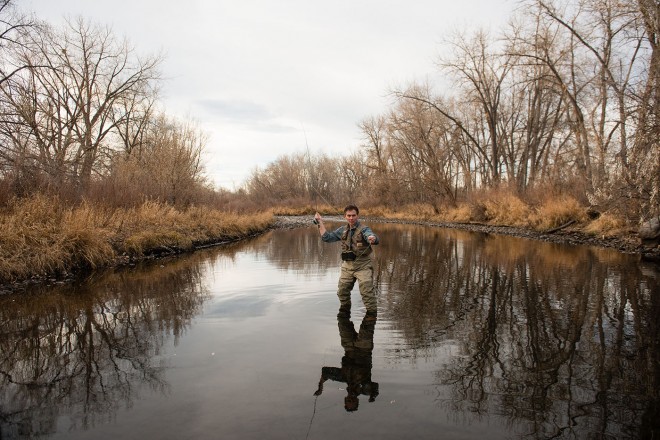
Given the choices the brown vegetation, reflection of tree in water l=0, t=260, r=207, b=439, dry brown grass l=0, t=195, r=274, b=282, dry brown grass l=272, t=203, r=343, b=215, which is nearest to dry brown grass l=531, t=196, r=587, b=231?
the brown vegetation

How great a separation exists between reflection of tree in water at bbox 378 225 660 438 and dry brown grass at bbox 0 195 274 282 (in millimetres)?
7673

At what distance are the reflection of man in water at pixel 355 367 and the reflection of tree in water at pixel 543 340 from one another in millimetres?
493

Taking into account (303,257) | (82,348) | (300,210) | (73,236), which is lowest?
(82,348)

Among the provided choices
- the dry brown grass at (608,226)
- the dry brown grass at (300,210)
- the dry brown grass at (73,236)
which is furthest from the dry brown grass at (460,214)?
the dry brown grass at (300,210)

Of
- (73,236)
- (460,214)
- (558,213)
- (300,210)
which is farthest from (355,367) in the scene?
(300,210)

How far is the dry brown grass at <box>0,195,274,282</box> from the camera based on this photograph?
9.49 m

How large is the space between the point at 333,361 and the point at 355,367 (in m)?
0.28

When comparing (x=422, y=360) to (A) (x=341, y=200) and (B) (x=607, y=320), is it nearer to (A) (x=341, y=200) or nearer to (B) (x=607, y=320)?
(B) (x=607, y=320)

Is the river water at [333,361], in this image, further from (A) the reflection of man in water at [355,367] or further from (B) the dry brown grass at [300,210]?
(B) the dry brown grass at [300,210]

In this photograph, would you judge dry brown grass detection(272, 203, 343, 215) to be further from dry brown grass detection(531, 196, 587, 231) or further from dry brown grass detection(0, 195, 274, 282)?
dry brown grass detection(0, 195, 274, 282)

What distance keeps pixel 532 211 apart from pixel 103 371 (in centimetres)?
2300

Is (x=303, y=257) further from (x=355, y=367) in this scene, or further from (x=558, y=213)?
(x=558, y=213)

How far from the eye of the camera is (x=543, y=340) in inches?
212

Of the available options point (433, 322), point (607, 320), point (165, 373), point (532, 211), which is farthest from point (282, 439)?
point (532, 211)
